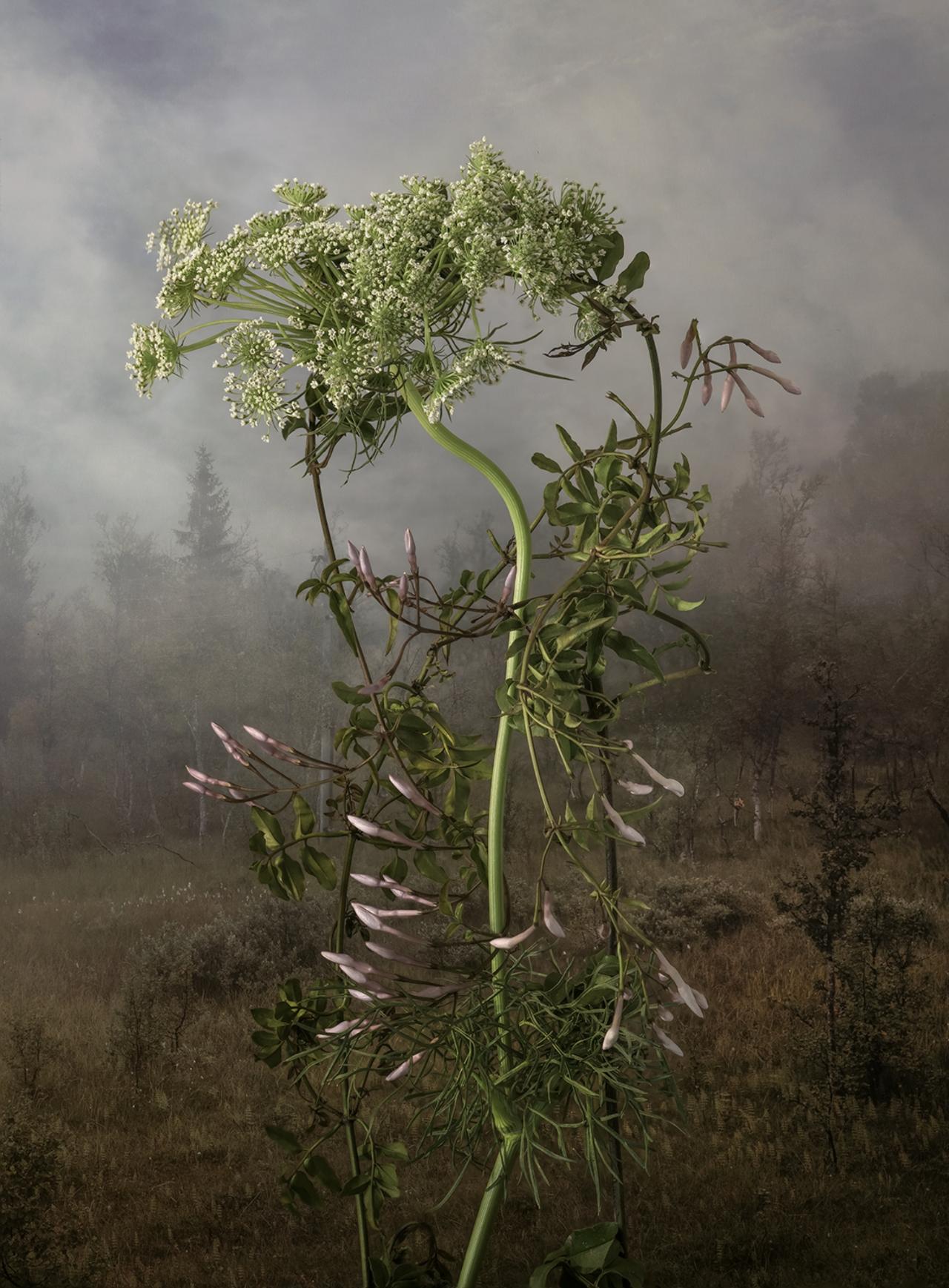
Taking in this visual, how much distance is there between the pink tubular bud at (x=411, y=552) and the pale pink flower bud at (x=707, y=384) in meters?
0.44

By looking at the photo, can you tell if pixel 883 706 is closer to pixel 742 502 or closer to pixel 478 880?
pixel 742 502

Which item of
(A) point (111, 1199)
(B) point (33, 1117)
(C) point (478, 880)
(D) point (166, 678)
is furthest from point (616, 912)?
(D) point (166, 678)

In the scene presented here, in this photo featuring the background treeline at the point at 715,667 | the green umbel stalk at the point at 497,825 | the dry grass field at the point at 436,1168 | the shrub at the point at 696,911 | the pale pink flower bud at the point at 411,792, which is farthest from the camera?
the background treeline at the point at 715,667

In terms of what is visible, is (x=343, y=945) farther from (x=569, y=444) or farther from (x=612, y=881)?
(x=569, y=444)

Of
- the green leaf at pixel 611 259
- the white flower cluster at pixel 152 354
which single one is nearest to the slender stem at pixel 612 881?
the green leaf at pixel 611 259

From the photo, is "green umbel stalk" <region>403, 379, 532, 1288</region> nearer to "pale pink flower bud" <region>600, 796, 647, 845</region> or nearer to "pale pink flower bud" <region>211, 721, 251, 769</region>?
"pale pink flower bud" <region>600, 796, 647, 845</region>

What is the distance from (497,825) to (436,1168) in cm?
197

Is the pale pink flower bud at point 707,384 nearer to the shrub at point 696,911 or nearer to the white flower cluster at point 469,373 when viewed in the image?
the white flower cluster at point 469,373

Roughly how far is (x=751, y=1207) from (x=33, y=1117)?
2040mm

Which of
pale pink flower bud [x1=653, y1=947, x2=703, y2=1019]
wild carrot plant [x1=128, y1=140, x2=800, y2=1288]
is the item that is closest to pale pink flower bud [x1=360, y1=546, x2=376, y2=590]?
wild carrot plant [x1=128, y1=140, x2=800, y2=1288]

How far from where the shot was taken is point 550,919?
1.11 metres

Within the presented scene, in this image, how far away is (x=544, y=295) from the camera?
1.37 meters

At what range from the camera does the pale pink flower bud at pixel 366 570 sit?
4.47 ft

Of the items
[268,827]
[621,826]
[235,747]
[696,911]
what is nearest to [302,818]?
[268,827]
